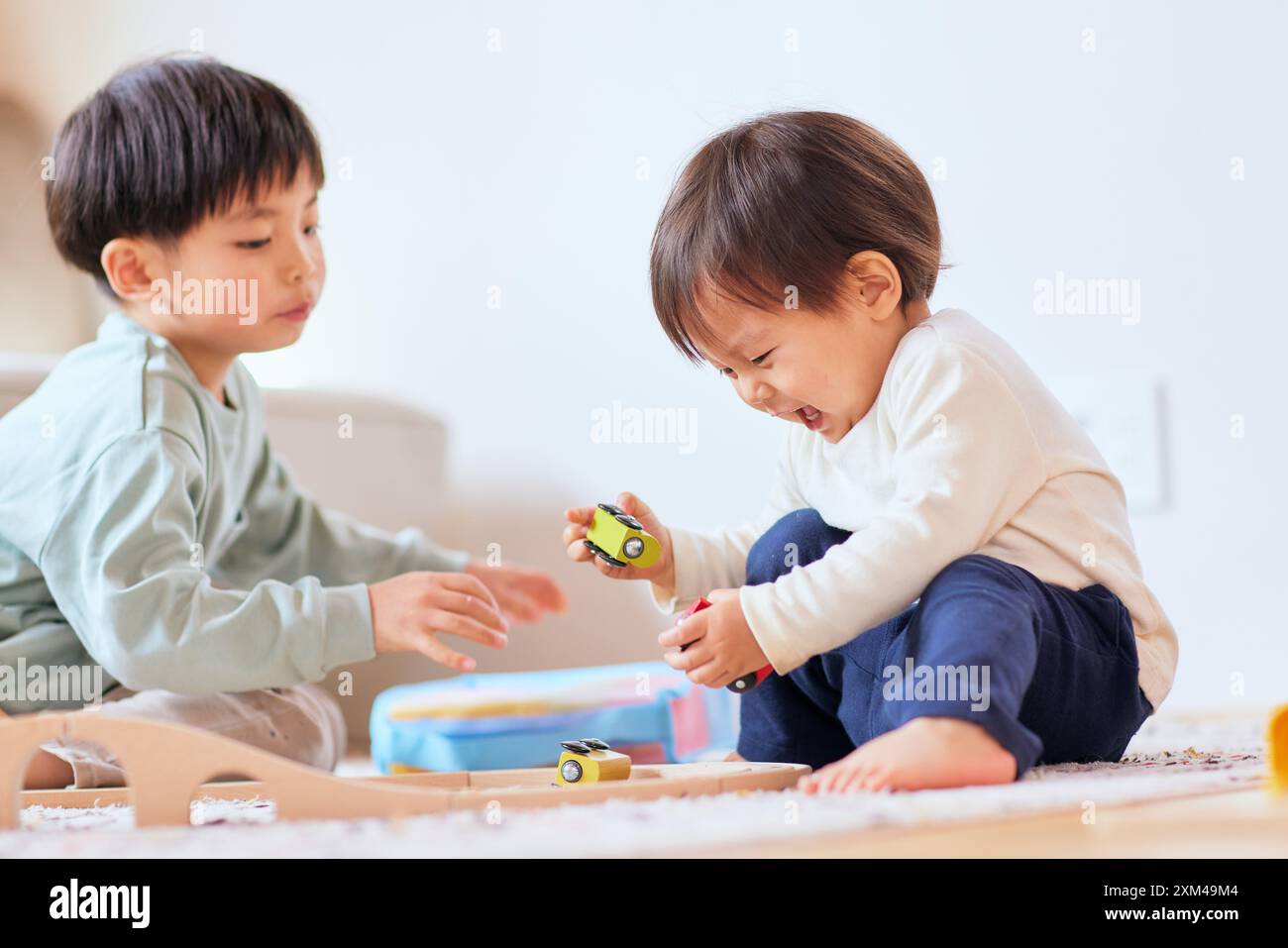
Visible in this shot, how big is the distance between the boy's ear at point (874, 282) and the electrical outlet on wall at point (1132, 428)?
1.72 ft

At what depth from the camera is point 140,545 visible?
3.10 ft

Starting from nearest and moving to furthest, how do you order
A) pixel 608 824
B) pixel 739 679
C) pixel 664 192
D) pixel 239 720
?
pixel 608 824, pixel 739 679, pixel 239 720, pixel 664 192

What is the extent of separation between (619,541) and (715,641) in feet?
0.46

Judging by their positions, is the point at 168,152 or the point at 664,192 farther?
the point at 664,192

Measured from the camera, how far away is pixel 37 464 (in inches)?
40.6

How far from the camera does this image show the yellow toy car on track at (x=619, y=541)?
0.88m

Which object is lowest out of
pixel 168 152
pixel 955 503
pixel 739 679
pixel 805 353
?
pixel 739 679

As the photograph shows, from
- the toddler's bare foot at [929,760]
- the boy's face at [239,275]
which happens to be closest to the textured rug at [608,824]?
the toddler's bare foot at [929,760]

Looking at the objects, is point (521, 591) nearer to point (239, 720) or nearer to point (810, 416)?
point (239, 720)

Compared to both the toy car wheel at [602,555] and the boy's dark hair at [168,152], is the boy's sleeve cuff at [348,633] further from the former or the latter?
the boy's dark hair at [168,152]

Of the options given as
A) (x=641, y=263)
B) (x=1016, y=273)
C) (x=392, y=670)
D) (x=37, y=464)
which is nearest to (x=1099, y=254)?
(x=1016, y=273)

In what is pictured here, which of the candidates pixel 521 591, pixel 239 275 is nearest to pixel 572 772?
pixel 521 591
